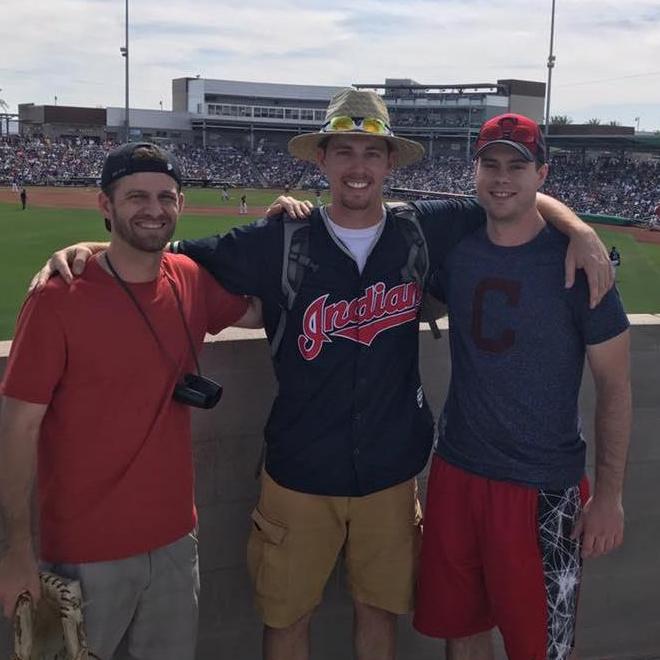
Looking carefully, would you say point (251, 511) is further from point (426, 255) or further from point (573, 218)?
point (573, 218)

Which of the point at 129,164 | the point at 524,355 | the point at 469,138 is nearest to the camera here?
the point at 129,164

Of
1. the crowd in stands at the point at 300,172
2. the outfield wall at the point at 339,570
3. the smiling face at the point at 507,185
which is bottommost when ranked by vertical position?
the outfield wall at the point at 339,570

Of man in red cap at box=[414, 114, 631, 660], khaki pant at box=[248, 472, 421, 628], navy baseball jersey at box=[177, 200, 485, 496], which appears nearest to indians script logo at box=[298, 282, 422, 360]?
navy baseball jersey at box=[177, 200, 485, 496]

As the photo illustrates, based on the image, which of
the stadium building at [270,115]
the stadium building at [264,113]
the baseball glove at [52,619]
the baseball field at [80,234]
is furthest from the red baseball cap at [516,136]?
the stadium building at [264,113]

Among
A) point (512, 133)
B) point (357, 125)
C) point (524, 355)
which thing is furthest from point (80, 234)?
point (524, 355)

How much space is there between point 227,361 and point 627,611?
2.47m

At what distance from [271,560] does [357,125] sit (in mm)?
1775

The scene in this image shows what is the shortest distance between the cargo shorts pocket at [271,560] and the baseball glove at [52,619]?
0.75m

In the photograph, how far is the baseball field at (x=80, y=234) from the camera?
16094 mm

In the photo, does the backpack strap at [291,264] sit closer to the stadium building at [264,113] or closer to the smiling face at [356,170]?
the smiling face at [356,170]

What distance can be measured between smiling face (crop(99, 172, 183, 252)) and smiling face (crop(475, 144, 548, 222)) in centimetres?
119

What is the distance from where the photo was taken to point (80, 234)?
25.9 metres

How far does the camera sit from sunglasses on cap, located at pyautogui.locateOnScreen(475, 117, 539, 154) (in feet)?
9.80

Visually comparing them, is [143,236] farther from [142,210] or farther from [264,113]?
[264,113]
